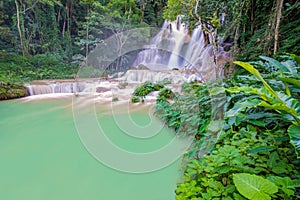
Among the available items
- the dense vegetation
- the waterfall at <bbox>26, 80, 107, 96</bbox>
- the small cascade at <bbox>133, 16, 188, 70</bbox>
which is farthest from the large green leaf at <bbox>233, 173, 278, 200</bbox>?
the small cascade at <bbox>133, 16, 188, 70</bbox>

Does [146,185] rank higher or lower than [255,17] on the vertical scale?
lower

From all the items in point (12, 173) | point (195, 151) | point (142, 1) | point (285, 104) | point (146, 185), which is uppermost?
point (142, 1)

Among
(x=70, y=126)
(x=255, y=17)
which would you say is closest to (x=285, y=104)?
(x=70, y=126)

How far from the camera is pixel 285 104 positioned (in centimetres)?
69

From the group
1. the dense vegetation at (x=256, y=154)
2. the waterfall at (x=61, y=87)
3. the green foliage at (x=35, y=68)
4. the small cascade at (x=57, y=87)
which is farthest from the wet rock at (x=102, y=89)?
the dense vegetation at (x=256, y=154)

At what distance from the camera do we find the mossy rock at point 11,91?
5.04 meters

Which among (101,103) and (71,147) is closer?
(71,147)

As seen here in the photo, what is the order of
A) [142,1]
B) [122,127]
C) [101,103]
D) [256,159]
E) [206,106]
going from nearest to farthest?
[256,159] < [206,106] < [122,127] < [101,103] < [142,1]

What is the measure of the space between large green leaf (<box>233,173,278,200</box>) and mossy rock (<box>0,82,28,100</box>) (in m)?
6.04

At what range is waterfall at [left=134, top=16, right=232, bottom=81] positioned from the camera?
20.4ft

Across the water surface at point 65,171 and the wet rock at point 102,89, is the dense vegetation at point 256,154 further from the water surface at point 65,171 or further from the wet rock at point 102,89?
the wet rock at point 102,89

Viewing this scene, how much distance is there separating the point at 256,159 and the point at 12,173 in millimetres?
1939

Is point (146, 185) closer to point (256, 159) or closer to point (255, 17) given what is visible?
point (256, 159)

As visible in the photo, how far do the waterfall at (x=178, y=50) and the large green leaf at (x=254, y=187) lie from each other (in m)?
4.98
